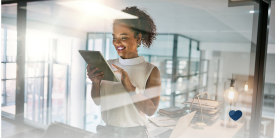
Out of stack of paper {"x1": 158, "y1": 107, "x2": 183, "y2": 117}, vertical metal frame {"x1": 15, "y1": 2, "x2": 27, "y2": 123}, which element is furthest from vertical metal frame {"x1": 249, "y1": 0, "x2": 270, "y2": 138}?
vertical metal frame {"x1": 15, "y1": 2, "x2": 27, "y2": 123}

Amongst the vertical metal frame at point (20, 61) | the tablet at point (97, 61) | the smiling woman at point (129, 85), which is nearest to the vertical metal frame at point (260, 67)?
the smiling woman at point (129, 85)

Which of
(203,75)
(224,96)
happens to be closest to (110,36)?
(203,75)

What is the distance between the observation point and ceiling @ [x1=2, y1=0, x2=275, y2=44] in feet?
3.98

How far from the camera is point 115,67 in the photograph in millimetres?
1210

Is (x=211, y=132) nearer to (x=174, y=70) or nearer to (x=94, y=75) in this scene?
(x=174, y=70)

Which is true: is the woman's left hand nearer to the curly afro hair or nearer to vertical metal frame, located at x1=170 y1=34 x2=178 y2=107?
the curly afro hair

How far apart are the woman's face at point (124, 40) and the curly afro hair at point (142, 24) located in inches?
1.0

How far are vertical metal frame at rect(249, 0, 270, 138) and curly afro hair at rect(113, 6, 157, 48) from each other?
123cm

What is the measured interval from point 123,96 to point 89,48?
1.08 feet

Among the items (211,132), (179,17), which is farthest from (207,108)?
(179,17)

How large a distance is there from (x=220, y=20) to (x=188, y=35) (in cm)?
35

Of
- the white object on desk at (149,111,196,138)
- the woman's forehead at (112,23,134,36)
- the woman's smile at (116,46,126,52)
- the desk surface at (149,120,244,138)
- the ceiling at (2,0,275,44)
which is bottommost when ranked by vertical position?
the desk surface at (149,120,244,138)

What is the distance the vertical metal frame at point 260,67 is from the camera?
6.59ft

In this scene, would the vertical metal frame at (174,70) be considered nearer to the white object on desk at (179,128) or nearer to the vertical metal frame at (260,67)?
the white object on desk at (179,128)
